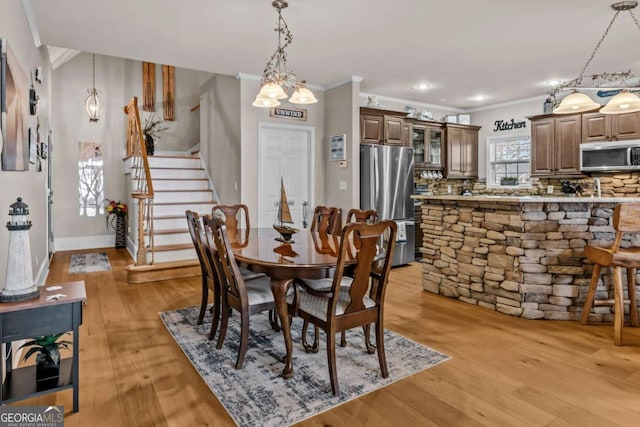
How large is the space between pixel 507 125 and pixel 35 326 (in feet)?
24.1

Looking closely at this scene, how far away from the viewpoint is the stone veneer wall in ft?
18.6

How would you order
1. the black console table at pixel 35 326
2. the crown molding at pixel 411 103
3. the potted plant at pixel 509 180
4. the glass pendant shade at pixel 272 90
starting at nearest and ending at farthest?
1. the black console table at pixel 35 326
2. the glass pendant shade at pixel 272 90
3. the crown molding at pixel 411 103
4. the potted plant at pixel 509 180

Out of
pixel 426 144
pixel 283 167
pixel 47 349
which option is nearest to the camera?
pixel 47 349

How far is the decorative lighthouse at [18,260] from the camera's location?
183cm

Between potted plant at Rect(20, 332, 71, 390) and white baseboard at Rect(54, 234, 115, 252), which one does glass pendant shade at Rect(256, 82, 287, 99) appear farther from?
white baseboard at Rect(54, 234, 115, 252)

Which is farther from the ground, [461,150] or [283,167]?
[461,150]

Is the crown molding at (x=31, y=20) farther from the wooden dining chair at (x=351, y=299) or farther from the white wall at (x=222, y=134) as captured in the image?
the wooden dining chair at (x=351, y=299)

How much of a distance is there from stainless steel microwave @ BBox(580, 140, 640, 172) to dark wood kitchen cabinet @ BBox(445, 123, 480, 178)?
189 cm

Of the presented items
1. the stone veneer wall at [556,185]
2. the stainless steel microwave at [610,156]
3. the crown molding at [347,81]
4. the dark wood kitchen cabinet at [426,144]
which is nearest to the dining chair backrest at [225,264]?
the crown molding at [347,81]

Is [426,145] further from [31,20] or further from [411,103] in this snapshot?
[31,20]

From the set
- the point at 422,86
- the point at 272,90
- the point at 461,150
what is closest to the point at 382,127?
the point at 422,86

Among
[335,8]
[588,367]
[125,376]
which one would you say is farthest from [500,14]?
[125,376]

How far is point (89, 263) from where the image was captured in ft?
19.1

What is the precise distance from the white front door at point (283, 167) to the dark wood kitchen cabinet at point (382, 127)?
81 centimetres
